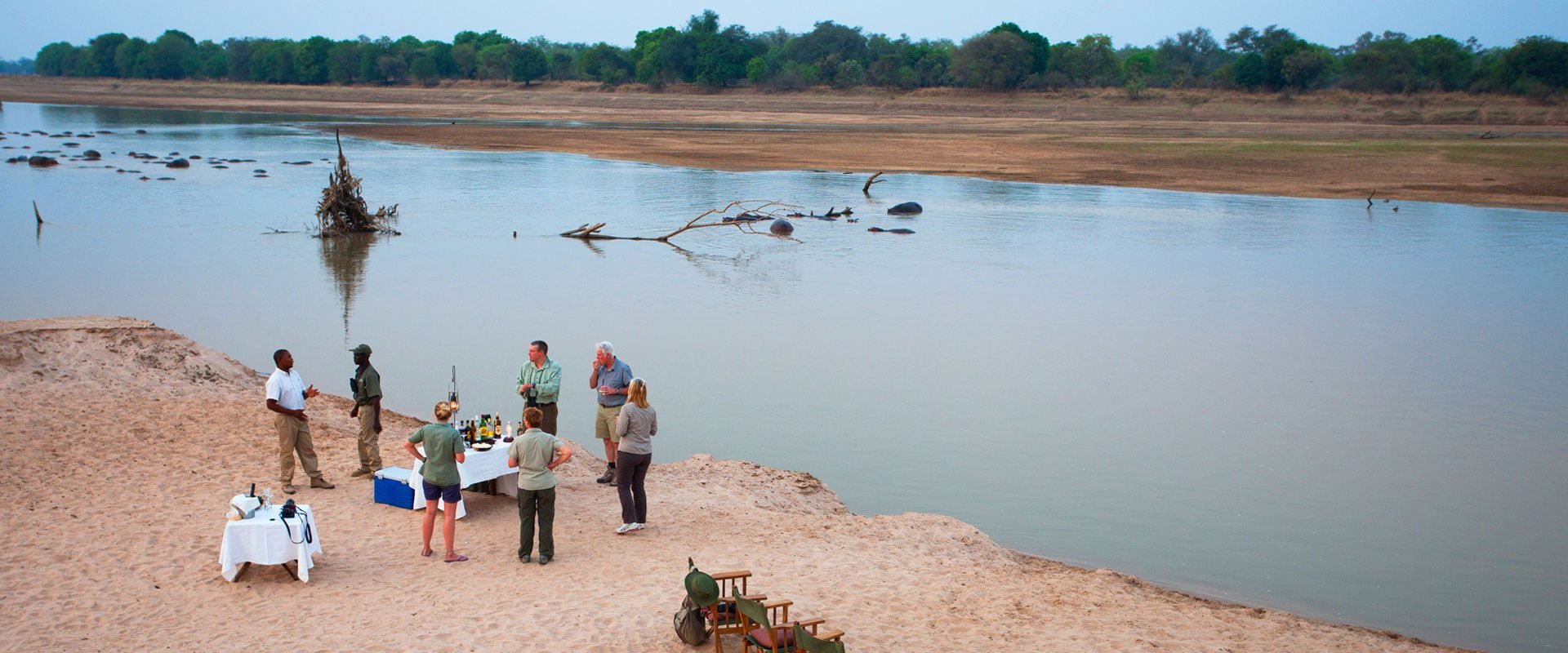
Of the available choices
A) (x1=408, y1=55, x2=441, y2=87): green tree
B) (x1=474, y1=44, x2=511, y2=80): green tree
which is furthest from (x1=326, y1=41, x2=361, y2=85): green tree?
(x1=474, y1=44, x2=511, y2=80): green tree

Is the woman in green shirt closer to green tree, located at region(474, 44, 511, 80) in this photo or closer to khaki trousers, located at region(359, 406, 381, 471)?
khaki trousers, located at region(359, 406, 381, 471)

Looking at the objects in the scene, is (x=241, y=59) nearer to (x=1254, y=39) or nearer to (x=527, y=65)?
(x=527, y=65)

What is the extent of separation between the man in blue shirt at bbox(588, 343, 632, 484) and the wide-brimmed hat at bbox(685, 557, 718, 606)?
3381 millimetres

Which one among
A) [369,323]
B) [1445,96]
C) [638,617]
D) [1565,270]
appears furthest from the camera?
[1445,96]

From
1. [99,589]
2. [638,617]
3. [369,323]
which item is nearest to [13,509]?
[99,589]

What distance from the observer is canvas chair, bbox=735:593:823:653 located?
6.60 metres


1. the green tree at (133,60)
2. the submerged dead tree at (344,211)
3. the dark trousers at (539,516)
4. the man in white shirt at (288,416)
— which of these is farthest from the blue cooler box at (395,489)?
the green tree at (133,60)

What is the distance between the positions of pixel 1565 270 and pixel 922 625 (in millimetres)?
24090

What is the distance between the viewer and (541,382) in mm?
10281

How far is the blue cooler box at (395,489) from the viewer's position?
370 inches

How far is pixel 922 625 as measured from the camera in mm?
7719

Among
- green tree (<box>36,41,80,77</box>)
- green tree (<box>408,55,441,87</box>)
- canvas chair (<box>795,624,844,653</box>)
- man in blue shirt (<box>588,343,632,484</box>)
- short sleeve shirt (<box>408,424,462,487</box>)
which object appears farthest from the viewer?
green tree (<box>36,41,80,77</box>)

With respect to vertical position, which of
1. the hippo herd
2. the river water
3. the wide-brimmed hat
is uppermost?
the hippo herd

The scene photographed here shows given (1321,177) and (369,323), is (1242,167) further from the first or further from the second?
(369,323)
